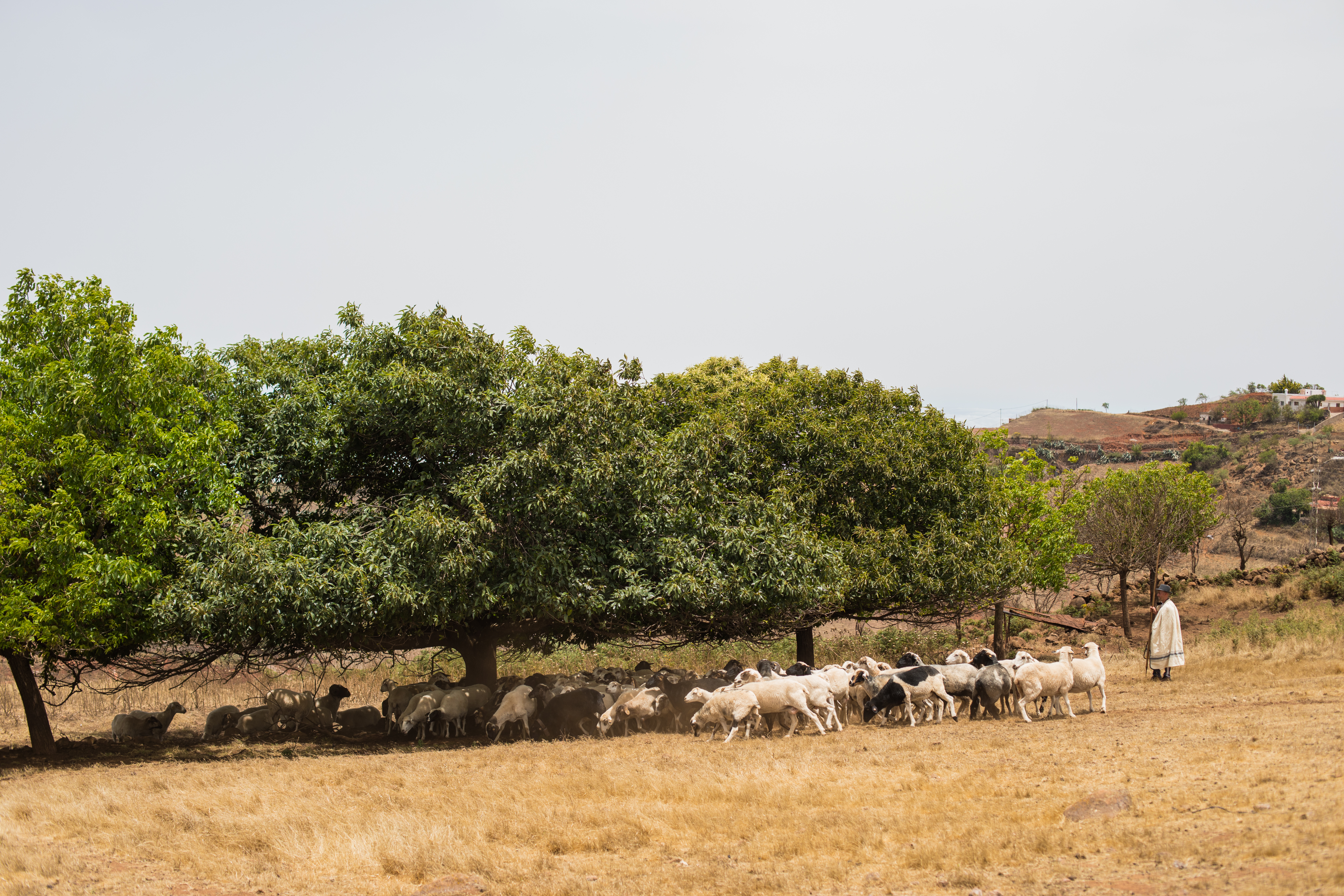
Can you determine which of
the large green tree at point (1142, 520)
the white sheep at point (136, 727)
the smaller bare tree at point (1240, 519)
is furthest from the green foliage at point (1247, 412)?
the white sheep at point (136, 727)

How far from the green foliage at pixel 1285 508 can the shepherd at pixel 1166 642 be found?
5804cm

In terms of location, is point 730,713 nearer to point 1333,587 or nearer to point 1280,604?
point 1280,604

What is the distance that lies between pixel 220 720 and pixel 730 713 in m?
10.4

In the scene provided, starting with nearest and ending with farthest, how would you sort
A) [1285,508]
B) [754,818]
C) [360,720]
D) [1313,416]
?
[754,818]
[360,720]
[1285,508]
[1313,416]

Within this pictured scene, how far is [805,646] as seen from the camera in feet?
71.3

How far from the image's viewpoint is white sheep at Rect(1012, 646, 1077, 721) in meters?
13.9

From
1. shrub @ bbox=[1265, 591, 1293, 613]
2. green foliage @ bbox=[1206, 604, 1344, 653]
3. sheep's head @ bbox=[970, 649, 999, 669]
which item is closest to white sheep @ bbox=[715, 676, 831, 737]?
sheep's head @ bbox=[970, 649, 999, 669]

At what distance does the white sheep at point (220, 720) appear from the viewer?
1819 cm

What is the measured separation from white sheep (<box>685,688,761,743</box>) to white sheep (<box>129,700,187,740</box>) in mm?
10539

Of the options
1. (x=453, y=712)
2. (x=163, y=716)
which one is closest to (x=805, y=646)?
(x=453, y=712)

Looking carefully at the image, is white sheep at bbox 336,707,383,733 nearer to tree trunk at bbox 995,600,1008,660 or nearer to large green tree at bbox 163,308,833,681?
large green tree at bbox 163,308,833,681

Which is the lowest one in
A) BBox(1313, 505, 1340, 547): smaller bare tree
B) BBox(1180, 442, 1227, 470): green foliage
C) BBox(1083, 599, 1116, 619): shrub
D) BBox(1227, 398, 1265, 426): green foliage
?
BBox(1083, 599, 1116, 619): shrub

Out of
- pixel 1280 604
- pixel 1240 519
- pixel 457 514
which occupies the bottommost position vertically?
pixel 1280 604

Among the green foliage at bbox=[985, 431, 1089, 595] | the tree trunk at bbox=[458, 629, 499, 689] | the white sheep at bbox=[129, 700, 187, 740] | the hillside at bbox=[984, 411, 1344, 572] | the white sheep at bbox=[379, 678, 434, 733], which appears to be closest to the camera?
the white sheep at bbox=[379, 678, 434, 733]
